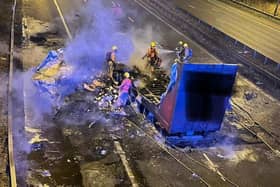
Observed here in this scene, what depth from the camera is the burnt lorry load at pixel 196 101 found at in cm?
942

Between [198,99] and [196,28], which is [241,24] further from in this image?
[198,99]

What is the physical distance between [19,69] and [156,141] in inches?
256

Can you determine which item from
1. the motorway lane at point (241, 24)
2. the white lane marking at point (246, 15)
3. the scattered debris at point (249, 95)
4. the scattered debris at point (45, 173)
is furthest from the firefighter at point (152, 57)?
the white lane marking at point (246, 15)

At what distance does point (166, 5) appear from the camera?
1123 inches

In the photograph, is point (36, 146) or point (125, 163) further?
point (36, 146)

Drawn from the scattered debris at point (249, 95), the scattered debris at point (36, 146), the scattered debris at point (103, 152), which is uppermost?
the scattered debris at point (36, 146)

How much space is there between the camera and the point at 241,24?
26141mm

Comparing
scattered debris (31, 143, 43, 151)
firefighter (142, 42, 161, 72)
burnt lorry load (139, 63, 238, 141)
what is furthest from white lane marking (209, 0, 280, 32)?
scattered debris (31, 143, 43, 151)

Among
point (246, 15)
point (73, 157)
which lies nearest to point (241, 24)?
point (246, 15)

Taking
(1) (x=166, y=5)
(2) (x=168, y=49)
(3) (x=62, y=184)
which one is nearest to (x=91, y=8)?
(1) (x=166, y=5)

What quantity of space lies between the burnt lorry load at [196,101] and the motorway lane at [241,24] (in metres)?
9.31

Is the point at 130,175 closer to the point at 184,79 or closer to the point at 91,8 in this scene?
the point at 184,79

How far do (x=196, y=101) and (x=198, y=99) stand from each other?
0.23ft

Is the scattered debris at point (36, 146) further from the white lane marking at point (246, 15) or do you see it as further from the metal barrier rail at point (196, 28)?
the white lane marking at point (246, 15)
